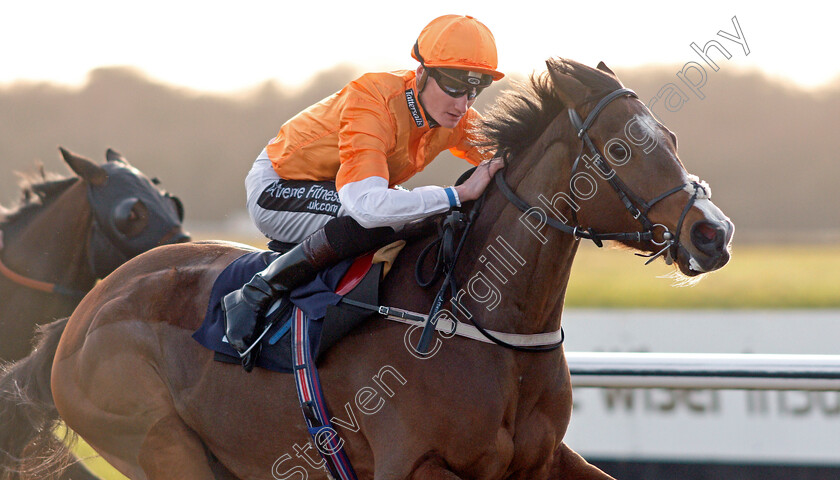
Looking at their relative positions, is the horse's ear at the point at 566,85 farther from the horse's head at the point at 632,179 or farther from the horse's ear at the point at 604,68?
the horse's ear at the point at 604,68

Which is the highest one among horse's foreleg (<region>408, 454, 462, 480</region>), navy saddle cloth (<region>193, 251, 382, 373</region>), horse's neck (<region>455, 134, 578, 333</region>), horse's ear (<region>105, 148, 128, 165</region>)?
horse's neck (<region>455, 134, 578, 333</region>)

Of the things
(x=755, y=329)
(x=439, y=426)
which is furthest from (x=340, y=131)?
(x=755, y=329)

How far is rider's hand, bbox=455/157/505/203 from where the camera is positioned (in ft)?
8.70

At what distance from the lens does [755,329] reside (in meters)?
5.56

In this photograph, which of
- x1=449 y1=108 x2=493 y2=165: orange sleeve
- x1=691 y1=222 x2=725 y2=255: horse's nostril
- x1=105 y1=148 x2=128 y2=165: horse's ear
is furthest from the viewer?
x1=105 y1=148 x2=128 y2=165: horse's ear

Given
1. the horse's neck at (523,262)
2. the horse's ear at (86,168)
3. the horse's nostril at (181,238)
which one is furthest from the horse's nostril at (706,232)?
the horse's ear at (86,168)

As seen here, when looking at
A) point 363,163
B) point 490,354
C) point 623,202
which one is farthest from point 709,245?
point 363,163

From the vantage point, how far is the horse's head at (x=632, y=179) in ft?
7.25

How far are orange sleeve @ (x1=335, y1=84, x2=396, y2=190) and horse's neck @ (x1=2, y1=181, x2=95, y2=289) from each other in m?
2.28

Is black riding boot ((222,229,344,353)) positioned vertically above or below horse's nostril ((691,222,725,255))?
below

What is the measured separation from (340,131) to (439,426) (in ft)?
3.16

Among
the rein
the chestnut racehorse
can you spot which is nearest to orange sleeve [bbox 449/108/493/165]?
the chestnut racehorse

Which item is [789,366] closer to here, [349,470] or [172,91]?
[349,470]

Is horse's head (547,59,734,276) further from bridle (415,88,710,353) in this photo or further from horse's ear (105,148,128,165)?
horse's ear (105,148,128,165)
